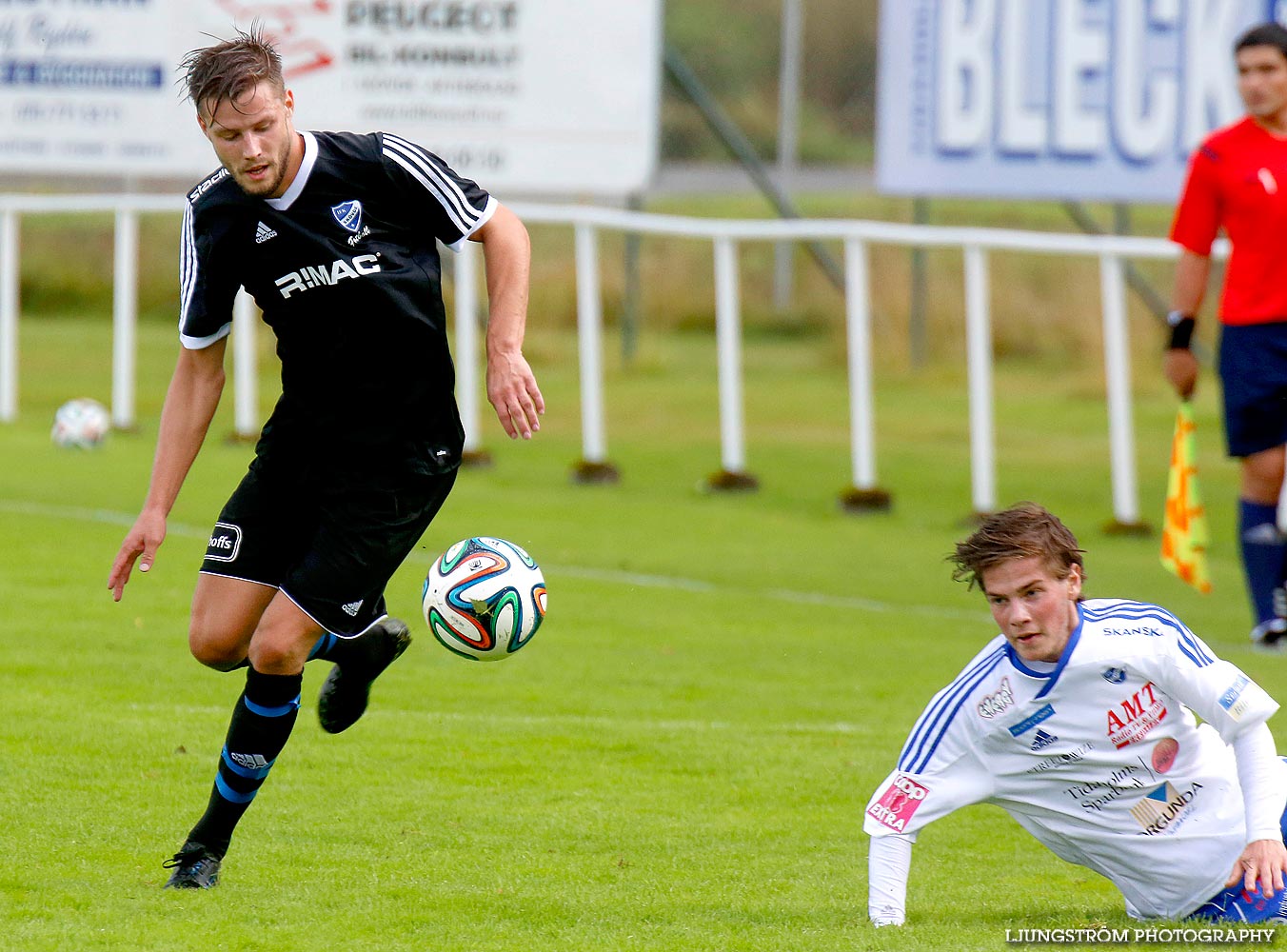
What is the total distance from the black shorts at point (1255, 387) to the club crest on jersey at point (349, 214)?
4313mm

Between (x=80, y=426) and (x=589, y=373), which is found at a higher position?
(x=589, y=373)

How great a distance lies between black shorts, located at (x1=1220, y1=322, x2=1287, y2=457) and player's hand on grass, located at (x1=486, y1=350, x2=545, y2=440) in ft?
13.7

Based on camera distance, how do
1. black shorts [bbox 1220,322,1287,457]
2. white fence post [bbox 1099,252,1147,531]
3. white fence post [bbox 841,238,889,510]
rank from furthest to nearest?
1. white fence post [bbox 841,238,889,510]
2. white fence post [bbox 1099,252,1147,531]
3. black shorts [bbox 1220,322,1287,457]

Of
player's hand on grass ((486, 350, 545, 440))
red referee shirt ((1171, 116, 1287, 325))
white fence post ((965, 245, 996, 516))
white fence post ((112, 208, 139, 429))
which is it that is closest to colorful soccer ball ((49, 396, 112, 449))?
white fence post ((112, 208, 139, 429))

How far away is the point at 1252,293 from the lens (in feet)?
24.8

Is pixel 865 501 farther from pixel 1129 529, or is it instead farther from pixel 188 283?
pixel 188 283

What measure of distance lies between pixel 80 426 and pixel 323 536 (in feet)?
25.6

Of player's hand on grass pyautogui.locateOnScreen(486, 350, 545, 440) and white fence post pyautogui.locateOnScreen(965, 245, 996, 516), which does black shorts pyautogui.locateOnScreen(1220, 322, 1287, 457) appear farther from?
player's hand on grass pyautogui.locateOnScreen(486, 350, 545, 440)

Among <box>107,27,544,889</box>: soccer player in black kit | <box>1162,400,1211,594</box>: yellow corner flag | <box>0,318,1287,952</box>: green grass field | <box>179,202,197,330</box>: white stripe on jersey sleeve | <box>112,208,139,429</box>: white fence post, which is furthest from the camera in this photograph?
<box>112,208,139,429</box>: white fence post

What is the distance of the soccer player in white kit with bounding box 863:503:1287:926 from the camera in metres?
3.90

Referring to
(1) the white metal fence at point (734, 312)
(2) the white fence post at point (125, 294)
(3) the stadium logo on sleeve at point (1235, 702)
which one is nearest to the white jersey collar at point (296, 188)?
(3) the stadium logo on sleeve at point (1235, 702)

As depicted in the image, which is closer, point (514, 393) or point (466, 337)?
point (514, 393)

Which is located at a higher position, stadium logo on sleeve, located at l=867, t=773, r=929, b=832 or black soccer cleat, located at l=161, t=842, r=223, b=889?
stadium logo on sleeve, located at l=867, t=773, r=929, b=832

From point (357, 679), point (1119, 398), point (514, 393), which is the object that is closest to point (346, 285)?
point (514, 393)
